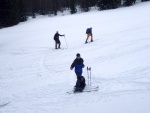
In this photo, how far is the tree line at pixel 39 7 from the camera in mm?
32228

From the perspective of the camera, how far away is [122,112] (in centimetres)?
787

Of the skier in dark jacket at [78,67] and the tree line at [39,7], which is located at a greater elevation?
the tree line at [39,7]

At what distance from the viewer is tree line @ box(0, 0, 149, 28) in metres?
32.2

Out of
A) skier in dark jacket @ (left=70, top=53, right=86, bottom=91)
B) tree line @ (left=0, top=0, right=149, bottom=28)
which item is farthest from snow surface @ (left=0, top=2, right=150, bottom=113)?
tree line @ (left=0, top=0, right=149, bottom=28)

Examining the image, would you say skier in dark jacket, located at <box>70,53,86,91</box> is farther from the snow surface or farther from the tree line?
the tree line

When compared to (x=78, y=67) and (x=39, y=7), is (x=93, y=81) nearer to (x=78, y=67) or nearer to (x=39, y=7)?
(x=78, y=67)

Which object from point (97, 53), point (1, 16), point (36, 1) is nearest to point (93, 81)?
point (97, 53)

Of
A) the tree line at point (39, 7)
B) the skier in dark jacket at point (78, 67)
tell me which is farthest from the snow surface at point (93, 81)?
the tree line at point (39, 7)

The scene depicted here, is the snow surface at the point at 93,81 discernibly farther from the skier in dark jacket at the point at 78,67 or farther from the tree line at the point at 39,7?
the tree line at the point at 39,7

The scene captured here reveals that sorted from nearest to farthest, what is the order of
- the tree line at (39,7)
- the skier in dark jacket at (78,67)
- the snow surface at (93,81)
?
the snow surface at (93,81) → the skier in dark jacket at (78,67) → the tree line at (39,7)

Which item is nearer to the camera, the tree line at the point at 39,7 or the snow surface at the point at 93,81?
the snow surface at the point at 93,81

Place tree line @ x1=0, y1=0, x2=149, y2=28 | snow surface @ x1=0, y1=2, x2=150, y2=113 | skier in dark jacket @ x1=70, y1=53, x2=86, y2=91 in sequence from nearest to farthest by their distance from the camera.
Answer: snow surface @ x1=0, y1=2, x2=150, y2=113 → skier in dark jacket @ x1=70, y1=53, x2=86, y2=91 → tree line @ x1=0, y1=0, x2=149, y2=28

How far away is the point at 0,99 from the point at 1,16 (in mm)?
22369

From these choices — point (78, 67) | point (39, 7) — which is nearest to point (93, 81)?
point (78, 67)
